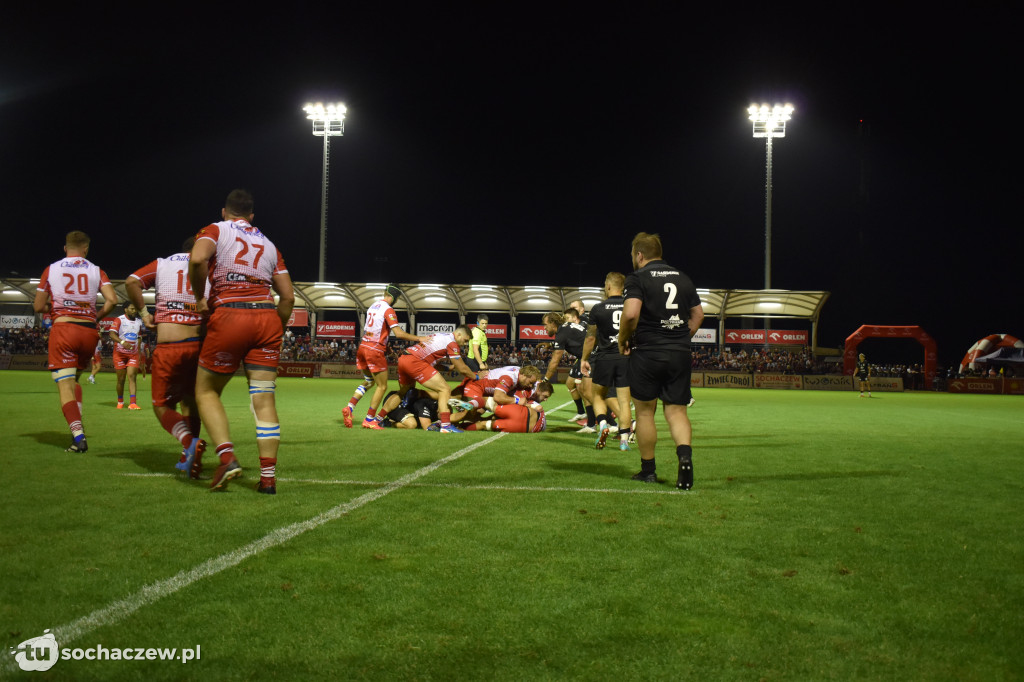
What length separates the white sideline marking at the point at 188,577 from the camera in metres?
2.59

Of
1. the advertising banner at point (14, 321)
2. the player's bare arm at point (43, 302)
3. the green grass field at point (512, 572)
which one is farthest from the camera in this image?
the advertising banner at point (14, 321)

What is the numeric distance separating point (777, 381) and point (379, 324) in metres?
31.1

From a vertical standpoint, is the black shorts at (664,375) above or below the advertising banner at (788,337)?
below

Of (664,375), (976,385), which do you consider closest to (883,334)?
(976,385)

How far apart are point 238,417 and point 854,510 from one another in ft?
32.7

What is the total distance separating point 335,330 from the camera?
49156 mm

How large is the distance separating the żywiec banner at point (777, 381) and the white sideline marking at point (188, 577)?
35.1m

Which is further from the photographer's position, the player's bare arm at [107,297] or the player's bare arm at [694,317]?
the player's bare arm at [107,297]

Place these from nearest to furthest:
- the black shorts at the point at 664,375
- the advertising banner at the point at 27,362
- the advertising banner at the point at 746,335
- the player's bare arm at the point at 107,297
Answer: the black shorts at the point at 664,375, the player's bare arm at the point at 107,297, the advertising banner at the point at 27,362, the advertising banner at the point at 746,335

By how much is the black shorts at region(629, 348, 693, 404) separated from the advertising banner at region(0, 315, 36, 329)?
55.5m

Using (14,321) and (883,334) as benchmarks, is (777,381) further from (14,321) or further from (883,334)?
(14,321)

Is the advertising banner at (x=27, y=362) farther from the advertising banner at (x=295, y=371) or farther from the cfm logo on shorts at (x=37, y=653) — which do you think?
the cfm logo on shorts at (x=37, y=653)

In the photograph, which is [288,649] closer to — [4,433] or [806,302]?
[4,433]

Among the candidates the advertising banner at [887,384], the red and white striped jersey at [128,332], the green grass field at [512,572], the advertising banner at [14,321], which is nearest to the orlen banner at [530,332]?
the advertising banner at [887,384]
